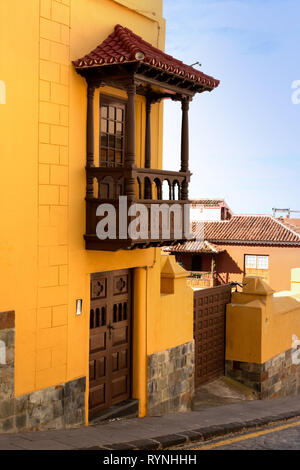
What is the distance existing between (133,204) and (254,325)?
6441 mm

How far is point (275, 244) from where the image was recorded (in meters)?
31.7

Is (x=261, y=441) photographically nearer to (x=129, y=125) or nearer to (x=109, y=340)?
(x=109, y=340)

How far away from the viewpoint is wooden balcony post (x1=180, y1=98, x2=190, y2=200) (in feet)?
31.0

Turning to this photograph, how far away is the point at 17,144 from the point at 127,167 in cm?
157

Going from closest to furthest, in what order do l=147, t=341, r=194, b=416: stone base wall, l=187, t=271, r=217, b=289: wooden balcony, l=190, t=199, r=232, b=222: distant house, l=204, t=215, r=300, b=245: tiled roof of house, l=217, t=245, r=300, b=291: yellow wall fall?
l=147, t=341, r=194, b=416: stone base wall < l=217, t=245, r=300, b=291: yellow wall < l=204, t=215, r=300, b=245: tiled roof of house < l=187, t=271, r=217, b=289: wooden balcony < l=190, t=199, r=232, b=222: distant house

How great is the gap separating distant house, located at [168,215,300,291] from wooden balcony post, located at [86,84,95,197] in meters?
23.0

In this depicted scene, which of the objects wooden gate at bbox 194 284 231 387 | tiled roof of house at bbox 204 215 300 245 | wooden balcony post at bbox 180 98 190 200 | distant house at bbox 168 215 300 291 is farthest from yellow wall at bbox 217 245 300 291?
wooden balcony post at bbox 180 98 190 200

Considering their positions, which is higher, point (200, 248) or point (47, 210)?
point (47, 210)

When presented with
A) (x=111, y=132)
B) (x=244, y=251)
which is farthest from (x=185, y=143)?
(x=244, y=251)

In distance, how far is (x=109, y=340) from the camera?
30.4ft

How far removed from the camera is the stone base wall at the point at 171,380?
32.9ft

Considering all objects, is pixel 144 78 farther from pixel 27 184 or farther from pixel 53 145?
pixel 27 184

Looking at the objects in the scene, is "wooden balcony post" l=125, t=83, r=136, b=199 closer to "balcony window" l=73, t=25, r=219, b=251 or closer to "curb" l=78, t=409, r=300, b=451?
"balcony window" l=73, t=25, r=219, b=251
